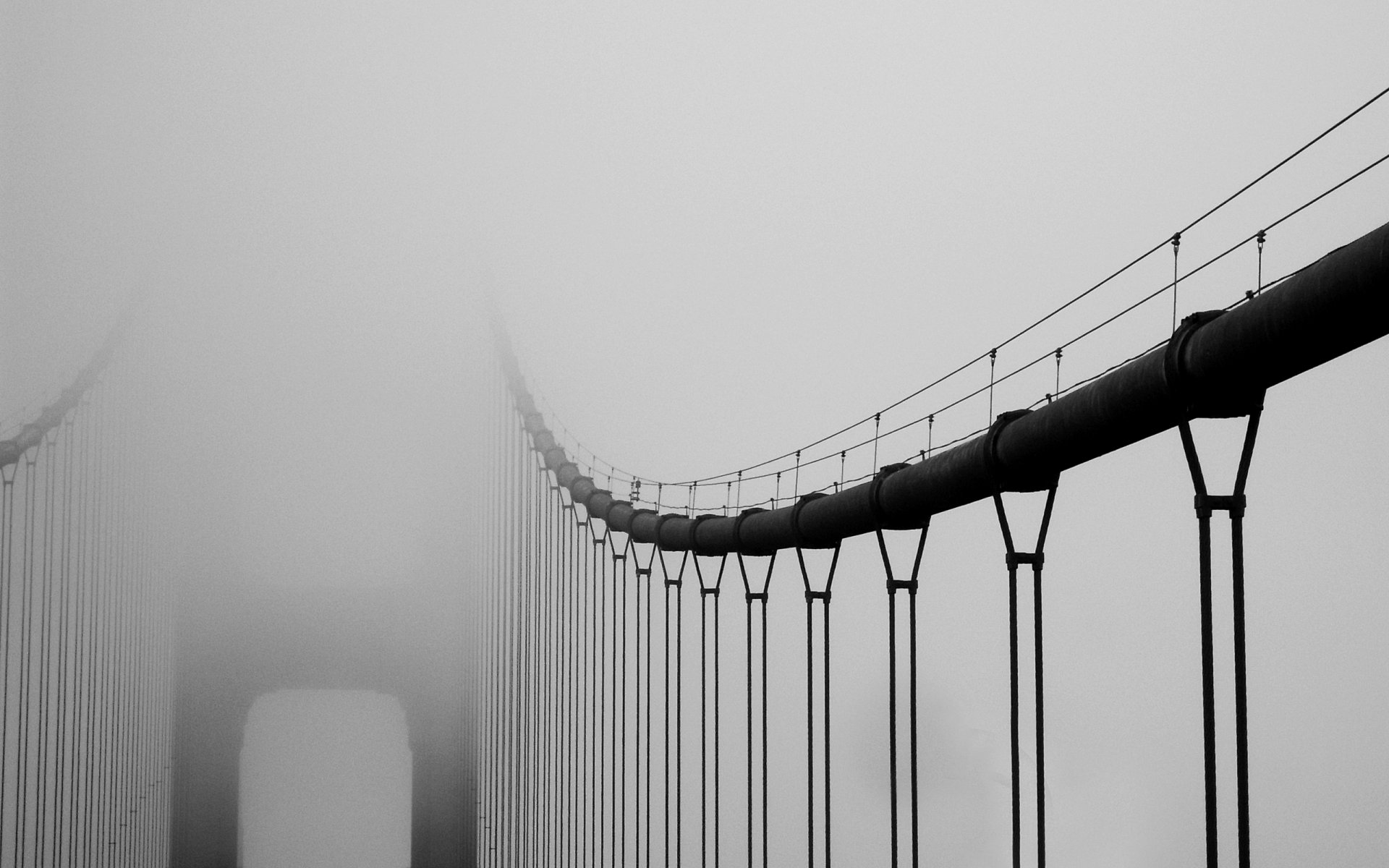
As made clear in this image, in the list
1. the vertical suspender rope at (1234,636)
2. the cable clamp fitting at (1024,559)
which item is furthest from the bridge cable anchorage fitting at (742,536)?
the vertical suspender rope at (1234,636)

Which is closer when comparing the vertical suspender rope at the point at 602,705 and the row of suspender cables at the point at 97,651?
the vertical suspender rope at the point at 602,705

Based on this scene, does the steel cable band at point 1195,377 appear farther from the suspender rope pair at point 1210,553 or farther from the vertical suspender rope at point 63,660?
the vertical suspender rope at point 63,660

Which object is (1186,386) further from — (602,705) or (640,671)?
(640,671)

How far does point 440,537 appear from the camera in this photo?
24797 millimetres

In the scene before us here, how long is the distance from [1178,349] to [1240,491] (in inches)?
12.7

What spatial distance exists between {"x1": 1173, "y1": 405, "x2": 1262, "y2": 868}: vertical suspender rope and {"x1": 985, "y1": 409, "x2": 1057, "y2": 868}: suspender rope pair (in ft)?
1.12

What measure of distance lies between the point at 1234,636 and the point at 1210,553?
4.5 inches

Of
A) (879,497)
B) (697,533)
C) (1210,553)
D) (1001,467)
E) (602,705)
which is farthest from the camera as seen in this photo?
(602,705)

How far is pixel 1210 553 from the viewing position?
5.63ft

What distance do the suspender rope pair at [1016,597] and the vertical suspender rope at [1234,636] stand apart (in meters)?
0.34

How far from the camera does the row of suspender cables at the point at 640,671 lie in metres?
1.94

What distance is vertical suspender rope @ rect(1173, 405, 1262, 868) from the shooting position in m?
1.67

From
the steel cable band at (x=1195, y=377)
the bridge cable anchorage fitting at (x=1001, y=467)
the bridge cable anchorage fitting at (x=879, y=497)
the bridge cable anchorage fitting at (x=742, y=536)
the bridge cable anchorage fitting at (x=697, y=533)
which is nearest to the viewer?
the steel cable band at (x=1195, y=377)

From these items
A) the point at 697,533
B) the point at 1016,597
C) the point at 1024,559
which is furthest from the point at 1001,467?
the point at 697,533
